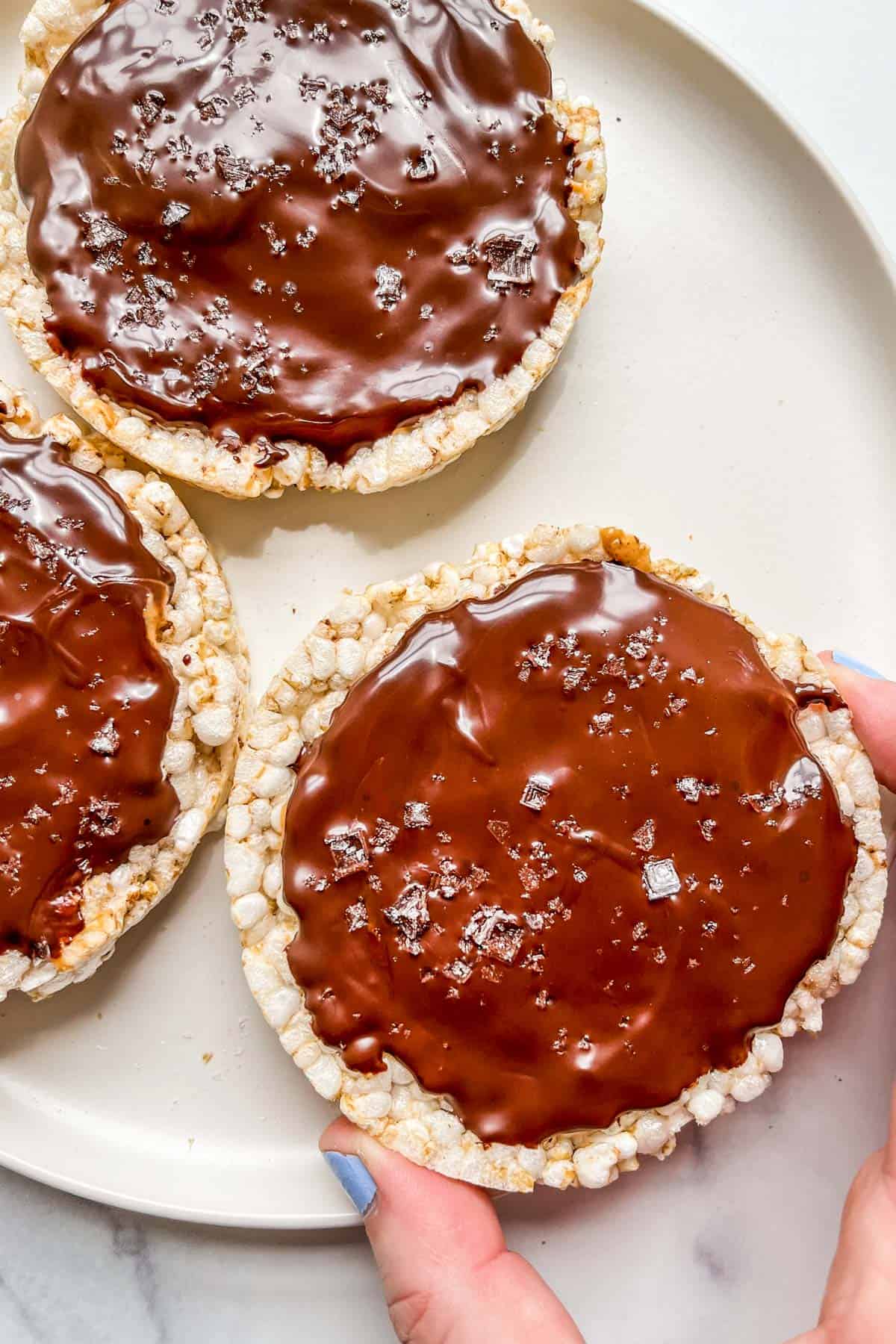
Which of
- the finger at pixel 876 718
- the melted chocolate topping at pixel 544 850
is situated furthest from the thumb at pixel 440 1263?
the finger at pixel 876 718

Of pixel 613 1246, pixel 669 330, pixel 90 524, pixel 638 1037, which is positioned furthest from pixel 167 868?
pixel 669 330

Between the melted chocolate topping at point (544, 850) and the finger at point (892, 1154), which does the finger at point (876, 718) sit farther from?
the finger at point (892, 1154)

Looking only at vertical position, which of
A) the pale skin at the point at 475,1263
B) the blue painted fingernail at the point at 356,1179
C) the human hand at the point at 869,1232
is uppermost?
the human hand at the point at 869,1232

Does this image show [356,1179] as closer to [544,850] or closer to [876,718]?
[544,850]

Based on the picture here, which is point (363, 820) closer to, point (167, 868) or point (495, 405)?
point (167, 868)

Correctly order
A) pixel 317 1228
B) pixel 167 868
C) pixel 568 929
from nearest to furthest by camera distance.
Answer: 1. pixel 568 929
2. pixel 167 868
3. pixel 317 1228

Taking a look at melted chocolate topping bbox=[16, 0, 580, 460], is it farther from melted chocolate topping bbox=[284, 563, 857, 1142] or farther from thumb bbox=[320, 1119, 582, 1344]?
thumb bbox=[320, 1119, 582, 1344]
